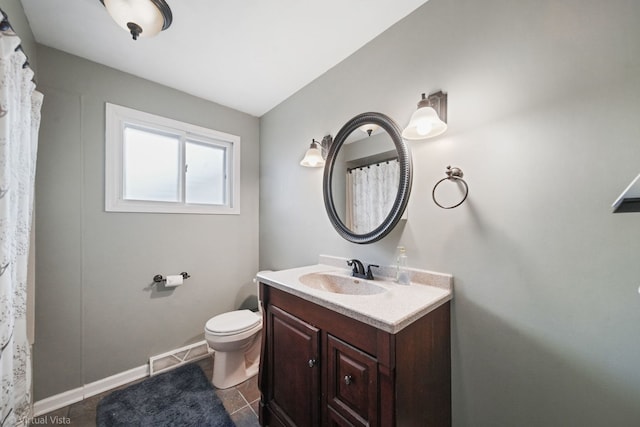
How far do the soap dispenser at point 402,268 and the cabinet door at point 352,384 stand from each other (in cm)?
50

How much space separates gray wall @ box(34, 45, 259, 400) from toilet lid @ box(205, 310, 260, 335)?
45 cm

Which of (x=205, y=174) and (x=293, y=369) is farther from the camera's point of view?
(x=205, y=174)

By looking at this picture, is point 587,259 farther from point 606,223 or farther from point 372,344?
point 372,344

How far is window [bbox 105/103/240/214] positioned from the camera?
1816 millimetres

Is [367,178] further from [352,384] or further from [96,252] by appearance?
[96,252]

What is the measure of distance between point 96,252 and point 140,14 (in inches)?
63.7

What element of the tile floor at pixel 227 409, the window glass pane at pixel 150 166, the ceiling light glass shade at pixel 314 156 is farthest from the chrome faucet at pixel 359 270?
the window glass pane at pixel 150 166

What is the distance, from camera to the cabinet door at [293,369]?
112cm

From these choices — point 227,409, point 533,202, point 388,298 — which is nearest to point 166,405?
point 227,409

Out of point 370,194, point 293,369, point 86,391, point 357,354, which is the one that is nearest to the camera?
point 357,354

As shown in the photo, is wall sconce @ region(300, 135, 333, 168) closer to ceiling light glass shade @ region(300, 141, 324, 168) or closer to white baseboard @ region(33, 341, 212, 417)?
ceiling light glass shade @ region(300, 141, 324, 168)

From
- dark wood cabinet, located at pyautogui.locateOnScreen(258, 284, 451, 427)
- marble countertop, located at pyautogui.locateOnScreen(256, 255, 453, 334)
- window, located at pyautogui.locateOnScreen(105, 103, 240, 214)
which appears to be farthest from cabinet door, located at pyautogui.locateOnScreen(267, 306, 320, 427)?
window, located at pyautogui.locateOnScreen(105, 103, 240, 214)

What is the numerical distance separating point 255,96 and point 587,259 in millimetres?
2464

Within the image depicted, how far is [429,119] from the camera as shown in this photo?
111cm
